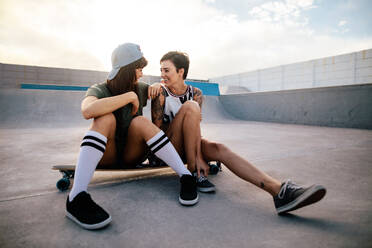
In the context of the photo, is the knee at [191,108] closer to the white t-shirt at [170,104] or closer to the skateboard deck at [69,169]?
the white t-shirt at [170,104]

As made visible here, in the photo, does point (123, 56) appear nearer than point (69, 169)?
Yes

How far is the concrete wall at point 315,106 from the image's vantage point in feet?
18.7

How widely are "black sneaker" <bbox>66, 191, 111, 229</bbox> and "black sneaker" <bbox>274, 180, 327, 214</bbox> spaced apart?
37.5 inches

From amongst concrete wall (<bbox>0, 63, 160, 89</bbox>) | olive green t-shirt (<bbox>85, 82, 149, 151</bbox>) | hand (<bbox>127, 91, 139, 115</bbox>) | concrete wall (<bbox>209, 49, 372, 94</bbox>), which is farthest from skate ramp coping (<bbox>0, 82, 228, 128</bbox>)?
concrete wall (<bbox>209, 49, 372, 94</bbox>)

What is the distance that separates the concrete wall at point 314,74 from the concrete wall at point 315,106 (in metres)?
10.6

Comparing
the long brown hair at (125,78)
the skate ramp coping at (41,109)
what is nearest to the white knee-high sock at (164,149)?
the long brown hair at (125,78)

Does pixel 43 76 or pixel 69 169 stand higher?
pixel 43 76

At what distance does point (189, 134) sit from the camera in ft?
5.13

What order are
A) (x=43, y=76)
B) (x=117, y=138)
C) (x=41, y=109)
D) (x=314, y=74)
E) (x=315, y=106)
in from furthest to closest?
(x=314, y=74), (x=43, y=76), (x=41, y=109), (x=315, y=106), (x=117, y=138)

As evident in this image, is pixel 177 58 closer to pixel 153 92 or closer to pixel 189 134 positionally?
pixel 153 92

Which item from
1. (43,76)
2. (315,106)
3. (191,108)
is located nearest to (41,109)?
(191,108)

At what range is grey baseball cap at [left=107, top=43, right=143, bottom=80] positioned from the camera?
1.43 meters

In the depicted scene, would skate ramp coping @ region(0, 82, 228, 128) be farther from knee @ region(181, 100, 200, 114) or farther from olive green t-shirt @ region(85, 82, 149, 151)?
knee @ region(181, 100, 200, 114)

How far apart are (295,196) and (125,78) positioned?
4.29 ft
